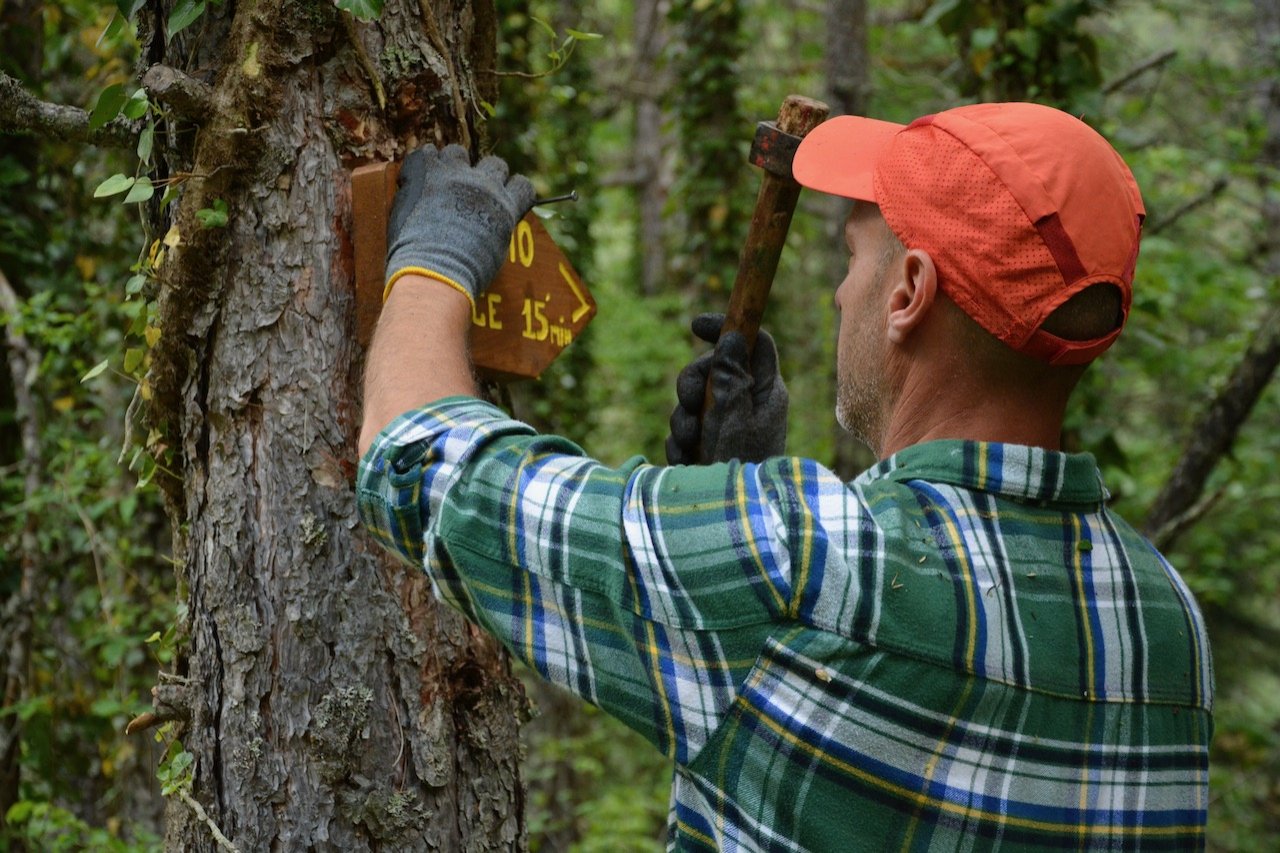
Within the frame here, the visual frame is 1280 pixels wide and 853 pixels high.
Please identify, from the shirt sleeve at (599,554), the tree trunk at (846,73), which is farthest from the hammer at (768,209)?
the tree trunk at (846,73)

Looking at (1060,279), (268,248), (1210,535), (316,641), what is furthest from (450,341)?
(1210,535)

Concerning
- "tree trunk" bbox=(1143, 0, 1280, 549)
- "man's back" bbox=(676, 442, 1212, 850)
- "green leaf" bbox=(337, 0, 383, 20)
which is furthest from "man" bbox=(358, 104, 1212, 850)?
"tree trunk" bbox=(1143, 0, 1280, 549)

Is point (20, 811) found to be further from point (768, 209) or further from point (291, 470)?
point (768, 209)

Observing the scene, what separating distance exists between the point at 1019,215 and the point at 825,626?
60 cm

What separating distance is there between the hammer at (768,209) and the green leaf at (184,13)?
925 millimetres

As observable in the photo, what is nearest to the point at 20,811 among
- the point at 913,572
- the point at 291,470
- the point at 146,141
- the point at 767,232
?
the point at 291,470

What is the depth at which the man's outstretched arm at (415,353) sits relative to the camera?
1418 mm

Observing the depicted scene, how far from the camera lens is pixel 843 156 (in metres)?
1.64

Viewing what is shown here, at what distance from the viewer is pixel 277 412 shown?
1.80 m

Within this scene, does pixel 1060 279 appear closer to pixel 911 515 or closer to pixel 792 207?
pixel 911 515

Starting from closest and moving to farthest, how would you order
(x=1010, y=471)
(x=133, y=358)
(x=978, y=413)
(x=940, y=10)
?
(x=1010, y=471) < (x=978, y=413) < (x=133, y=358) < (x=940, y=10)

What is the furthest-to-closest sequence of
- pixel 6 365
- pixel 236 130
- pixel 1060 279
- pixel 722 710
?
1. pixel 6 365
2. pixel 236 130
3. pixel 1060 279
4. pixel 722 710

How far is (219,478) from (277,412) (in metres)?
0.16

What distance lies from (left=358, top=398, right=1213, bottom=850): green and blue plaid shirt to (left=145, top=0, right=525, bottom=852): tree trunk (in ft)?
1.57
